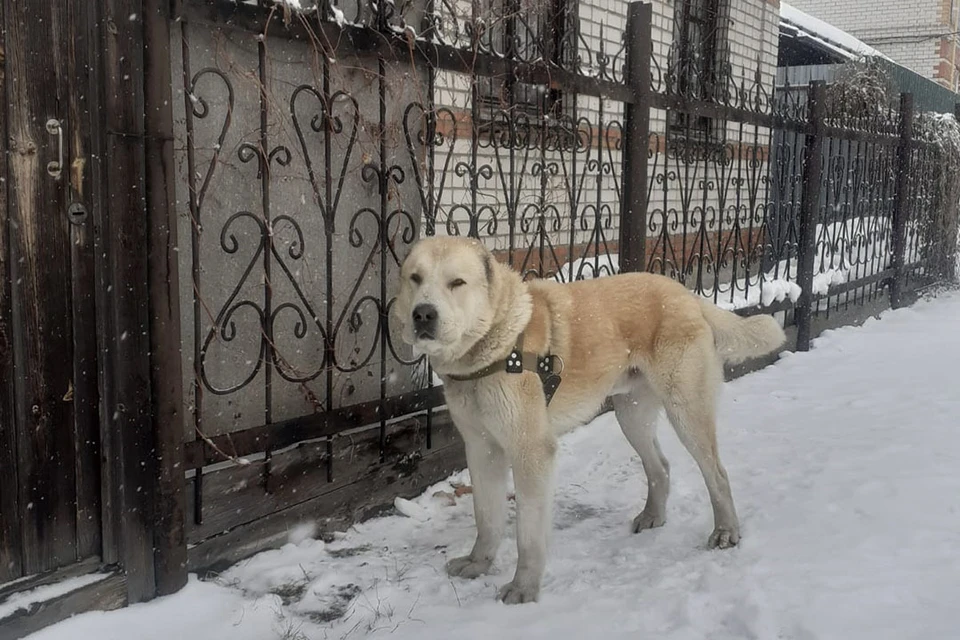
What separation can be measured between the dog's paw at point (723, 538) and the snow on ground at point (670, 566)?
0.04 metres

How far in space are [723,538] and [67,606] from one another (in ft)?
8.29

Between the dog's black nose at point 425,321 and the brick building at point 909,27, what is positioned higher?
the brick building at point 909,27

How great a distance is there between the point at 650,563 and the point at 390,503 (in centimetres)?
129

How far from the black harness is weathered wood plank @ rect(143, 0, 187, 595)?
3.37 ft

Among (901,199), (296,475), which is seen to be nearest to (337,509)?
(296,475)

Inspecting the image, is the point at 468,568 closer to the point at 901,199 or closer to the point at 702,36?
the point at 702,36

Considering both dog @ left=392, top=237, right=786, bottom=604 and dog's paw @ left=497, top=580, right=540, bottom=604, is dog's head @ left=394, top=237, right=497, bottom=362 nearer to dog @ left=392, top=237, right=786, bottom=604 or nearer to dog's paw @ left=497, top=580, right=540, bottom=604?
→ dog @ left=392, top=237, right=786, bottom=604

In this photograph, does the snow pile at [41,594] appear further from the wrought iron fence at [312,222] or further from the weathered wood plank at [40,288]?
the wrought iron fence at [312,222]

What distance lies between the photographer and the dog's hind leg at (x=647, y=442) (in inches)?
141

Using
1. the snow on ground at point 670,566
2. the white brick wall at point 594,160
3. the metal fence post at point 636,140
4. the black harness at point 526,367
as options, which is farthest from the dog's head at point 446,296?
the metal fence post at point 636,140

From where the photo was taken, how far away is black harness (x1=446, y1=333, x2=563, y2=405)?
295 centimetres

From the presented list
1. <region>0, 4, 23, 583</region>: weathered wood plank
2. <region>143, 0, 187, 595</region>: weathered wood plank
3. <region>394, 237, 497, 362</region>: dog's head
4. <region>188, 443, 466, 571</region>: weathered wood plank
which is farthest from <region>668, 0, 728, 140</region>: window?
<region>0, 4, 23, 583</region>: weathered wood plank

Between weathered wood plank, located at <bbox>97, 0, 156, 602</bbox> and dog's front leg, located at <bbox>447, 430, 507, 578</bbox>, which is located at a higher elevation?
weathered wood plank, located at <bbox>97, 0, 156, 602</bbox>

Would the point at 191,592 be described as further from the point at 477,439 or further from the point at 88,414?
the point at 477,439
